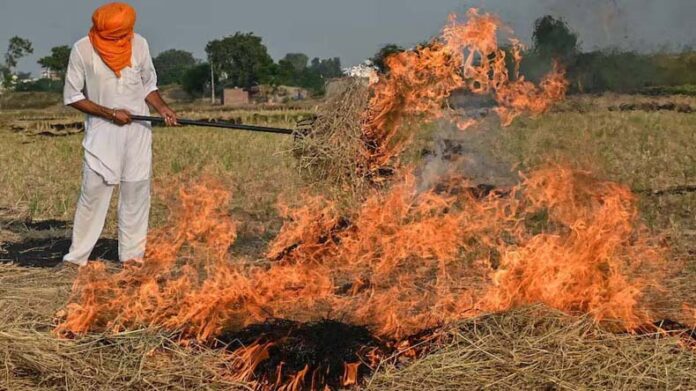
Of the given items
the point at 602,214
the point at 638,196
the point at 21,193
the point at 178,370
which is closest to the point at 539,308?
the point at 602,214

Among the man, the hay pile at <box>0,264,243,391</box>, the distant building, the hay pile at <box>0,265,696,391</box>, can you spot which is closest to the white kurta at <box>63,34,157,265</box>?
the man

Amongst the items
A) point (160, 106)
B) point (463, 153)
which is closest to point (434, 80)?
point (463, 153)

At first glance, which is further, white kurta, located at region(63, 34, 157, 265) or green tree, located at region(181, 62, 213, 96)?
green tree, located at region(181, 62, 213, 96)

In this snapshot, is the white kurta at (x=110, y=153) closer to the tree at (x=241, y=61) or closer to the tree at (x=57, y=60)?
the tree at (x=241, y=61)

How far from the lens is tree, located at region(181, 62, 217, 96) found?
6475 cm

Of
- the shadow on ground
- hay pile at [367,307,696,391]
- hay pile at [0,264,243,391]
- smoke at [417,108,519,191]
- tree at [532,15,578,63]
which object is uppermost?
tree at [532,15,578,63]

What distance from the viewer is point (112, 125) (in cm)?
696

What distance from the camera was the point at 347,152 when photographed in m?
6.51

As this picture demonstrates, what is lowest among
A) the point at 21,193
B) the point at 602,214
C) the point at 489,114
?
the point at 21,193

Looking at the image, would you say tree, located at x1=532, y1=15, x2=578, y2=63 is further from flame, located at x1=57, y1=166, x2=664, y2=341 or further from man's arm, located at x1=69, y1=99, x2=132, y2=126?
man's arm, located at x1=69, y1=99, x2=132, y2=126

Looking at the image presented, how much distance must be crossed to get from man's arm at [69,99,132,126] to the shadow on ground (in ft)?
4.64

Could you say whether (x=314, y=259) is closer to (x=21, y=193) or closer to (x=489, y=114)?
(x=489, y=114)

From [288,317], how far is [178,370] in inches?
44.9

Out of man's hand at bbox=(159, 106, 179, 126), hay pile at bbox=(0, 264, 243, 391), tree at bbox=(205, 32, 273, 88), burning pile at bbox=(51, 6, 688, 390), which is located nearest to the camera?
hay pile at bbox=(0, 264, 243, 391)
